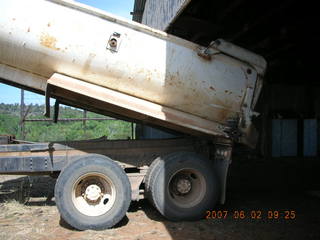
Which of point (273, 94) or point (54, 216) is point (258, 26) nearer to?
point (273, 94)

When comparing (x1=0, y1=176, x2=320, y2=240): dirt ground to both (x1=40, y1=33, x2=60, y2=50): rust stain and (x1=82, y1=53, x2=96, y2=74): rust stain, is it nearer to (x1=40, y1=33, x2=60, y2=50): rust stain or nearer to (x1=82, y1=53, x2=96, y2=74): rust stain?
(x1=82, y1=53, x2=96, y2=74): rust stain

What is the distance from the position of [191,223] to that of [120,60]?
269 centimetres

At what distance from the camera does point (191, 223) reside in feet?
17.2

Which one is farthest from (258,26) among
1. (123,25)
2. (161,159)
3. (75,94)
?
(75,94)

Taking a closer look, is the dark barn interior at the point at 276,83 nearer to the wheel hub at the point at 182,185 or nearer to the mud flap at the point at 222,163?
the mud flap at the point at 222,163

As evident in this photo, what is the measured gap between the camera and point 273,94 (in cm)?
784

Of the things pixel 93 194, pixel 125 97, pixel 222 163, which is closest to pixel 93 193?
pixel 93 194

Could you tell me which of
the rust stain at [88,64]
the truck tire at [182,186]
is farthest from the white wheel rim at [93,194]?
the rust stain at [88,64]

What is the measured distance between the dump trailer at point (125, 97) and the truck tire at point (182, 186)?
16 mm

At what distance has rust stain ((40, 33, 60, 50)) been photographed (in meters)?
4.79

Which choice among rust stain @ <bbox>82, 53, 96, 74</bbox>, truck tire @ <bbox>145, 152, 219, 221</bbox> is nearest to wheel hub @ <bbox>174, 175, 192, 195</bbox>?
truck tire @ <bbox>145, 152, 219, 221</bbox>

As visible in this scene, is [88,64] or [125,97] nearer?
[88,64]

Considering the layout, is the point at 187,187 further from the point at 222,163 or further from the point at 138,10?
the point at 138,10

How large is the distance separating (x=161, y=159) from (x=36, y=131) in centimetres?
1424
